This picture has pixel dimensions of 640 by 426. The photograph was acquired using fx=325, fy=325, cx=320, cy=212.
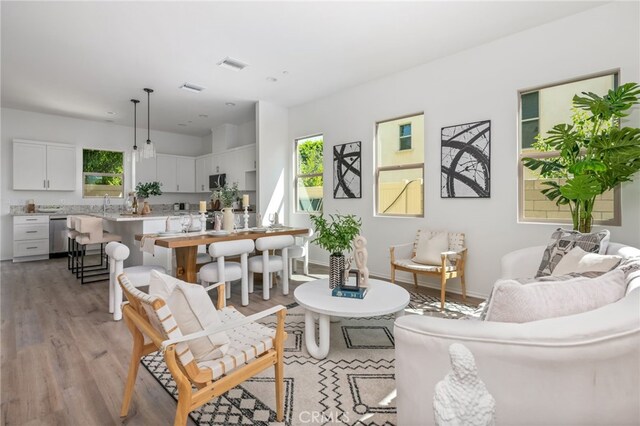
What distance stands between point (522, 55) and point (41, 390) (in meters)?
4.94

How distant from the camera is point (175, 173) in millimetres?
7883

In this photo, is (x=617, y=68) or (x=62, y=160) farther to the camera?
(x=62, y=160)

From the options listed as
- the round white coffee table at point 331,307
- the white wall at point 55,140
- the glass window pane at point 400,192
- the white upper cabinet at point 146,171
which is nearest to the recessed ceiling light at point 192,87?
the white upper cabinet at point 146,171

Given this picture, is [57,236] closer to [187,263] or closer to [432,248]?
[187,263]

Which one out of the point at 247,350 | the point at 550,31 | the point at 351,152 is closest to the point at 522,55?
the point at 550,31

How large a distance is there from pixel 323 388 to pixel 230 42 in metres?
3.55

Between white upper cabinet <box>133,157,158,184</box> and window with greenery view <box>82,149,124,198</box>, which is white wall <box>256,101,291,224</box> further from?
window with greenery view <box>82,149,124,198</box>

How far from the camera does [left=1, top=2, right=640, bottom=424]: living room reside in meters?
2.26

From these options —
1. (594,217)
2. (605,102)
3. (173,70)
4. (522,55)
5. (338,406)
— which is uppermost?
(173,70)

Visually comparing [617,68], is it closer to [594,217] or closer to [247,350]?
[594,217]

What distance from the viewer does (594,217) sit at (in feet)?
10.4

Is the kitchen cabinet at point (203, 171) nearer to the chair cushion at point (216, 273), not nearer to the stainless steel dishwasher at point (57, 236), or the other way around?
the stainless steel dishwasher at point (57, 236)

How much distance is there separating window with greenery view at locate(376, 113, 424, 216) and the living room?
0.10 metres

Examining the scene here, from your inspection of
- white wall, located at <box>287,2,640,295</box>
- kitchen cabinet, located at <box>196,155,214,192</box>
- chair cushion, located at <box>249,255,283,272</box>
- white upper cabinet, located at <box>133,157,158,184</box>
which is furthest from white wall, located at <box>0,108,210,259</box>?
white wall, located at <box>287,2,640,295</box>
